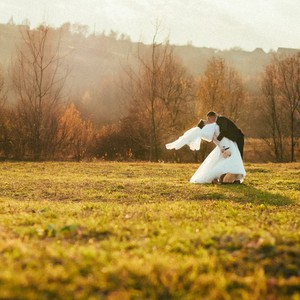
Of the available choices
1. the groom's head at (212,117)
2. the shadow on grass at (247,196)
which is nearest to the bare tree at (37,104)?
the groom's head at (212,117)

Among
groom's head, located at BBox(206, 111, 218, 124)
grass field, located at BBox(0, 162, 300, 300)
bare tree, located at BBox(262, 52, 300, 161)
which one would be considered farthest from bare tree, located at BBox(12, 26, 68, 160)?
grass field, located at BBox(0, 162, 300, 300)

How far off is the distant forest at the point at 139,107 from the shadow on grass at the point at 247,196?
1957 centimetres

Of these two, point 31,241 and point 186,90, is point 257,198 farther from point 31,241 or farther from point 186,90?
point 186,90

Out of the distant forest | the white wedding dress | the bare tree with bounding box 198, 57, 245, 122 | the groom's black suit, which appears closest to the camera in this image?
the white wedding dress

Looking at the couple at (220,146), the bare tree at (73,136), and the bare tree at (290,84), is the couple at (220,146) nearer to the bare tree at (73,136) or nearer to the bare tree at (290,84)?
the bare tree at (73,136)

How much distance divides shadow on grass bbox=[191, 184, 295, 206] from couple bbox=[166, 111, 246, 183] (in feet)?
3.71

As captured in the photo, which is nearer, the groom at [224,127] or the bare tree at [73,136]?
the groom at [224,127]

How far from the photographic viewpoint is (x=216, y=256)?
17.3ft

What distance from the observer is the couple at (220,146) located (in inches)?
623

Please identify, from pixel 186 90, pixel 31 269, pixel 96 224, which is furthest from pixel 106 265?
pixel 186 90

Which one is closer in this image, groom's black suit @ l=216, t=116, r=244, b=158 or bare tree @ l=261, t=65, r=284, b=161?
groom's black suit @ l=216, t=116, r=244, b=158

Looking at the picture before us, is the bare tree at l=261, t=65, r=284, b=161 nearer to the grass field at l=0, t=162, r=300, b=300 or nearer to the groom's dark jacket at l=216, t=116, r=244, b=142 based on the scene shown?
the groom's dark jacket at l=216, t=116, r=244, b=142

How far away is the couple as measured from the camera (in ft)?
51.9

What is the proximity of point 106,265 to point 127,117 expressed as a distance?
116 ft
